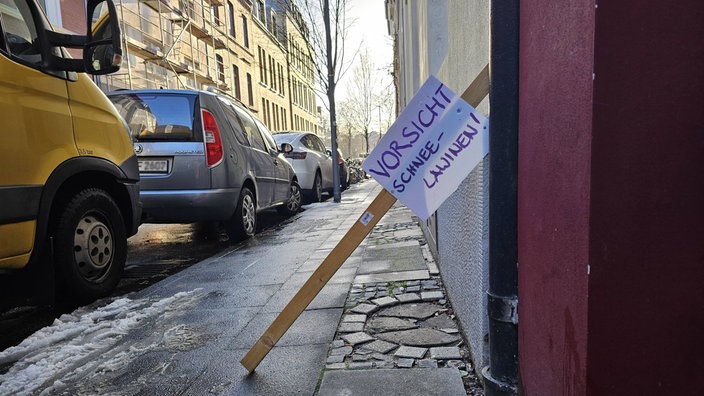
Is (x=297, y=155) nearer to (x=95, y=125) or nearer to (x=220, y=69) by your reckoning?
(x=95, y=125)

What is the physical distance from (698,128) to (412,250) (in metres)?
4.12

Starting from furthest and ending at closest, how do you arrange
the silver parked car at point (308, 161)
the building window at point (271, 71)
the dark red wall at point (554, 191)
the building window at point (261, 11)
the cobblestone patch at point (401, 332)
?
1. the building window at point (271, 71)
2. the building window at point (261, 11)
3. the silver parked car at point (308, 161)
4. the cobblestone patch at point (401, 332)
5. the dark red wall at point (554, 191)

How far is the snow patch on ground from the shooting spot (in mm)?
2369

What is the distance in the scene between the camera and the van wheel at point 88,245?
337cm

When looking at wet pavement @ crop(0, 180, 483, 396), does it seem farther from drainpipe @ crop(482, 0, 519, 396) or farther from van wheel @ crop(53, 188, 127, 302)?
drainpipe @ crop(482, 0, 519, 396)

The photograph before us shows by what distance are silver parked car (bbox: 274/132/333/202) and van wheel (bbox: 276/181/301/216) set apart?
2.97 feet

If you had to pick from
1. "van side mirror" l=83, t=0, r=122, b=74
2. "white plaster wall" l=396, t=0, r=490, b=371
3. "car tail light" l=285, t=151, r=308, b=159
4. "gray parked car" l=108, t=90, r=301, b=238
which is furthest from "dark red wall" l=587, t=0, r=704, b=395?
"car tail light" l=285, t=151, r=308, b=159

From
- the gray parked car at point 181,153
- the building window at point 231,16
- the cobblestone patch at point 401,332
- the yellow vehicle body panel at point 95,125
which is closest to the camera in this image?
the cobblestone patch at point 401,332

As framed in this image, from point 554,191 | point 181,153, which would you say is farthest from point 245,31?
point 554,191

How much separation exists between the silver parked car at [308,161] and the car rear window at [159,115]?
4.46 metres

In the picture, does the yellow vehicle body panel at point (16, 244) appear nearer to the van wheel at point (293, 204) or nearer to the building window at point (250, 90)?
the van wheel at point (293, 204)

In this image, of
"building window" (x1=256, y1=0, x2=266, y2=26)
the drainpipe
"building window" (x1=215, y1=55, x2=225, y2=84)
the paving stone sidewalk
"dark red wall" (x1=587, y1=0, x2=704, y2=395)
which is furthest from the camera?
"building window" (x1=256, y1=0, x2=266, y2=26)

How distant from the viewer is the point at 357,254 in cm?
500

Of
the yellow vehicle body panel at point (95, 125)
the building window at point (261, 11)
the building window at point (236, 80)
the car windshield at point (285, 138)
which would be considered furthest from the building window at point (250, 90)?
the yellow vehicle body panel at point (95, 125)
